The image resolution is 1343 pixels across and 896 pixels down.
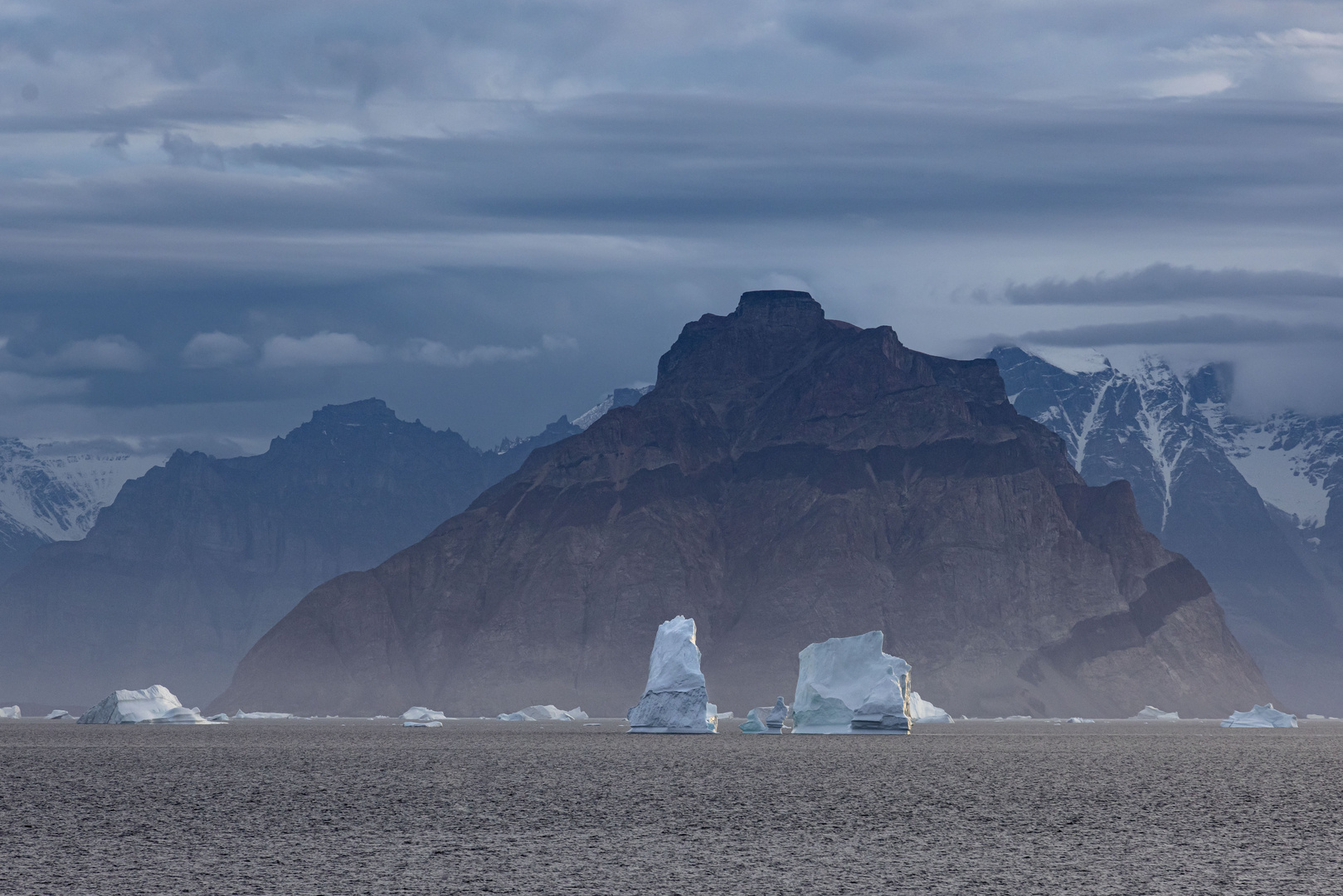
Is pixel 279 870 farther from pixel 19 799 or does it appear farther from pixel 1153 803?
pixel 1153 803

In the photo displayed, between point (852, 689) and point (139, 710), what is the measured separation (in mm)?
88612

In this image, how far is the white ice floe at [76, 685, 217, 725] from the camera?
18588cm

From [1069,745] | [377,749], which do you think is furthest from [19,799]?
[1069,745]

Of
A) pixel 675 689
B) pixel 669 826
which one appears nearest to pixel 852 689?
pixel 675 689

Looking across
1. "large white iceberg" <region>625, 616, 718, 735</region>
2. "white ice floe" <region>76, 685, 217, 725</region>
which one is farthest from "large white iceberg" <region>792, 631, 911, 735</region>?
"white ice floe" <region>76, 685, 217, 725</region>

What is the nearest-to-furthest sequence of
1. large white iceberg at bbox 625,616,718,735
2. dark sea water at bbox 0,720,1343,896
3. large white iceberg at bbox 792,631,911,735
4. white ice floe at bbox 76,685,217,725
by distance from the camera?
dark sea water at bbox 0,720,1343,896, large white iceberg at bbox 625,616,718,735, large white iceberg at bbox 792,631,911,735, white ice floe at bbox 76,685,217,725

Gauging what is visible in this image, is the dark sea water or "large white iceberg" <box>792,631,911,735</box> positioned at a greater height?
"large white iceberg" <box>792,631,911,735</box>

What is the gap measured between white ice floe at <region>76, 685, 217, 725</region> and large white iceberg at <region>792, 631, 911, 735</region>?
7966 cm

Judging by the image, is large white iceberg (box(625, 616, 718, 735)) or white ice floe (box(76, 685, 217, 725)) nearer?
large white iceberg (box(625, 616, 718, 735))

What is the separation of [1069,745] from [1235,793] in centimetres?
6705

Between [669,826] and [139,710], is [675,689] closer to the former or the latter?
[139,710]

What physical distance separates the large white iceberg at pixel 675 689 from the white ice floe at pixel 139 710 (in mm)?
69051

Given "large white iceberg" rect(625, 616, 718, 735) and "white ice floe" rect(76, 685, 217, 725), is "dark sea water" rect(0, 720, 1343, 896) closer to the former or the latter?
"large white iceberg" rect(625, 616, 718, 735)

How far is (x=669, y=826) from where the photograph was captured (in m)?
54.1
